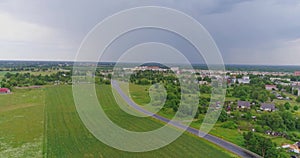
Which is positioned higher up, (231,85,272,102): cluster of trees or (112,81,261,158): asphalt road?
(231,85,272,102): cluster of trees

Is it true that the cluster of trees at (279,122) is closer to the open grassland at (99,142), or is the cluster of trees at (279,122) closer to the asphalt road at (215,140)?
the asphalt road at (215,140)

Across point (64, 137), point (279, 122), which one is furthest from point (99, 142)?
point (279, 122)

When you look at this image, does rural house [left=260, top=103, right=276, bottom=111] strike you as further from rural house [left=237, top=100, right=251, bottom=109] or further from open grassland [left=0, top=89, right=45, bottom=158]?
open grassland [left=0, top=89, right=45, bottom=158]

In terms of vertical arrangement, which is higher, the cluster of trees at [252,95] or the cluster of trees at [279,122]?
the cluster of trees at [252,95]

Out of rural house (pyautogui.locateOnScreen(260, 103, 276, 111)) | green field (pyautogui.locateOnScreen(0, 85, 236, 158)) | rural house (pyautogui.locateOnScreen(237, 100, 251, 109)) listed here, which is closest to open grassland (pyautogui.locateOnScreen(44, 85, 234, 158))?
green field (pyautogui.locateOnScreen(0, 85, 236, 158))

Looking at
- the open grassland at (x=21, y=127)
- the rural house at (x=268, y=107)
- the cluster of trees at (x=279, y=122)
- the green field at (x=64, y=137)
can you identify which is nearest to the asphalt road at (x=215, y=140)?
the green field at (x=64, y=137)

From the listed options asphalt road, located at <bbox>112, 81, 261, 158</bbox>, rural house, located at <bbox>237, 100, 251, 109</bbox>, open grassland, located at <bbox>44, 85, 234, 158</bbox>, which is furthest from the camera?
rural house, located at <bbox>237, 100, 251, 109</bbox>

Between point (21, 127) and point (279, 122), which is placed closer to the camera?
point (21, 127)

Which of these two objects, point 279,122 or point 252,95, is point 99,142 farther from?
point 252,95

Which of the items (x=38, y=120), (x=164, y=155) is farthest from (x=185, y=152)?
(x=38, y=120)

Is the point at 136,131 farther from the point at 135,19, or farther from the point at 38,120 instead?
the point at 135,19
